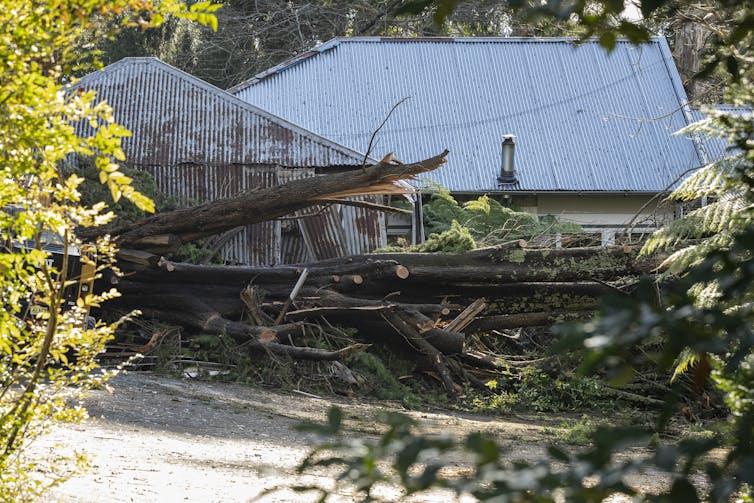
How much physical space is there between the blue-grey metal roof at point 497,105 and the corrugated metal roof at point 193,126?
14.2 feet

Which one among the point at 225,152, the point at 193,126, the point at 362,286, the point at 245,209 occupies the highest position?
the point at 193,126

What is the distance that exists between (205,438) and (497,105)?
1801cm

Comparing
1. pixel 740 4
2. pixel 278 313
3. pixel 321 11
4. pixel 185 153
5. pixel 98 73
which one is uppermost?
pixel 321 11

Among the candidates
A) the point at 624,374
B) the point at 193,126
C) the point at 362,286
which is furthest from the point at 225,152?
the point at 624,374

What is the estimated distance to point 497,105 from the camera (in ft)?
83.7

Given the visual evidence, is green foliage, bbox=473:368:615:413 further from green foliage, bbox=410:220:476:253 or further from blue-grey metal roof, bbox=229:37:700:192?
blue-grey metal roof, bbox=229:37:700:192

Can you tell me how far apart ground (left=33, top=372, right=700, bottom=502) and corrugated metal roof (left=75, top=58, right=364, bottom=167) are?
7.47 meters

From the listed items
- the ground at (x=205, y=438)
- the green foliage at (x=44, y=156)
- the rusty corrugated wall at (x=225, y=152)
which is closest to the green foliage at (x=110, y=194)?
the rusty corrugated wall at (x=225, y=152)

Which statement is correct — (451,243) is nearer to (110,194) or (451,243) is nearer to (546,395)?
(546,395)

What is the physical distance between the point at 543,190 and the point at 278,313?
1088 centimetres

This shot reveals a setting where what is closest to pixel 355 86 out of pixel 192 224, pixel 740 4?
pixel 192 224

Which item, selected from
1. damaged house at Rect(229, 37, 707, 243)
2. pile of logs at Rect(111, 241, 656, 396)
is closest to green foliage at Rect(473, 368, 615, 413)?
pile of logs at Rect(111, 241, 656, 396)

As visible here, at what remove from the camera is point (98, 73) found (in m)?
20.1

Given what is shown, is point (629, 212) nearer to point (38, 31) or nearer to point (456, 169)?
point (456, 169)
